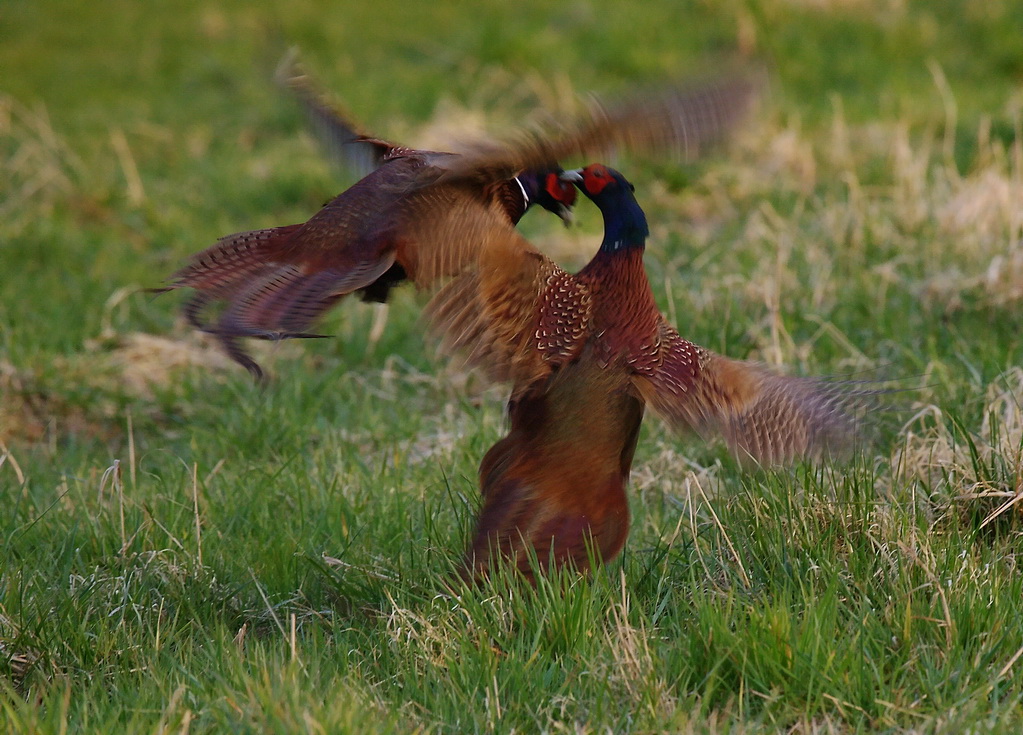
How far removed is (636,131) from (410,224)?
0.53m

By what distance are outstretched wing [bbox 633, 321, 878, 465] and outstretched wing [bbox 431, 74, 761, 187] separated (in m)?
0.51

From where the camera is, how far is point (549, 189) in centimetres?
286

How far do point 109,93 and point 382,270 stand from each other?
25.5ft

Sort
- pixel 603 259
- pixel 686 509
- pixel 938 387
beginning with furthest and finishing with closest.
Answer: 1. pixel 938 387
2. pixel 686 509
3. pixel 603 259

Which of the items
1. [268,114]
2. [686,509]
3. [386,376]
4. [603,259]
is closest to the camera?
[603,259]

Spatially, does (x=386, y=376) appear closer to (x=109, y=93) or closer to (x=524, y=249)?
(x=524, y=249)

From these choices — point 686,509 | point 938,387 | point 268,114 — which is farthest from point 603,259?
point 268,114

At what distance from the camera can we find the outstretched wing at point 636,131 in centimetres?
239

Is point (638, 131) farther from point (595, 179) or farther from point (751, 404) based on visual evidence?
point (751, 404)

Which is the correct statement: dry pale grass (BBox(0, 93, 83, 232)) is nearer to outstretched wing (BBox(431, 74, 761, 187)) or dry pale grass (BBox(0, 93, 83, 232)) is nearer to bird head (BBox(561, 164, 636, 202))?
bird head (BBox(561, 164, 636, 202))

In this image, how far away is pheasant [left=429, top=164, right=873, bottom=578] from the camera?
264 centimetres

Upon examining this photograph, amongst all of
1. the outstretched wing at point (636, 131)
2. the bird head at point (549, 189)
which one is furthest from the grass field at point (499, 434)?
the bird head at point (549, 189)

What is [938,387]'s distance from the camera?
13.5 feet

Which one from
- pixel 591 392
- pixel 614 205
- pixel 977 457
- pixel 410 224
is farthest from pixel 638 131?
pixel 977 457
